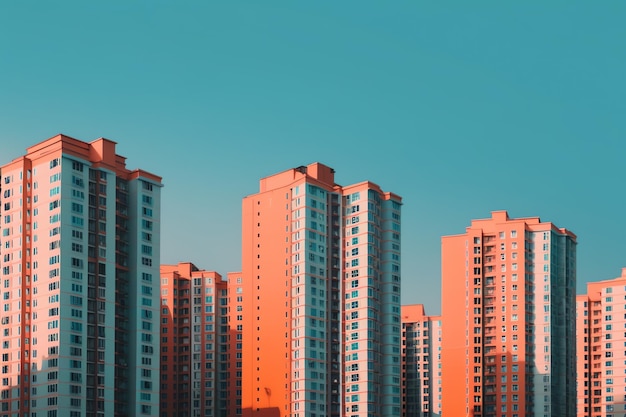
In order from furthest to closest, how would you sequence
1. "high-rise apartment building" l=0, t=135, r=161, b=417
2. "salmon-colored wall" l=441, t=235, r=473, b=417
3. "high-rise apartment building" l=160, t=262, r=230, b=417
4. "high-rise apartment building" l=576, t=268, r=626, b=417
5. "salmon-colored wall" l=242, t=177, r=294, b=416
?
1. "high-rise apartment building" l=160, t=262, r=230, b=417
2. "high-rise apartment building" l=576, t=268, r=626, b=417
3. "salmon-colored wall" l=441, t=235, r=473, b=417
4. "salmon-colored wall" l=242, t=177, r=294, b=416
5. "high-rise apartment building" l=0, t=135, r=161, b=417

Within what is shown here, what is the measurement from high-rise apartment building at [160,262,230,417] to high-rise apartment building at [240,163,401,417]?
43.3 meters

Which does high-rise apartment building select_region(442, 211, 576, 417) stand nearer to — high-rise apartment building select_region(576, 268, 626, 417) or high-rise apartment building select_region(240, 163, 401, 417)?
high-rise apartment building select_region(240, 163, 401, 417)

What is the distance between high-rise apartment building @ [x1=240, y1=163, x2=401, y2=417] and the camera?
140 metres

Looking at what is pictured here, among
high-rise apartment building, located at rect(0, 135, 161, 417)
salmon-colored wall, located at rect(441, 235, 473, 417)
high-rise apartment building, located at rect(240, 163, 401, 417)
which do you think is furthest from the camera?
salmon-colored wall, located at rect(441, 235, 473, 417)

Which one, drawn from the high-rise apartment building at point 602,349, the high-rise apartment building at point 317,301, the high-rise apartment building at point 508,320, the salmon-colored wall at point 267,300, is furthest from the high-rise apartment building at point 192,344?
the high-rise apartment building at point 602,349

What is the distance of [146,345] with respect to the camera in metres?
123

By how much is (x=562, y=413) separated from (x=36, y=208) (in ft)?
277

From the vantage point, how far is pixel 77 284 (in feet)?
380

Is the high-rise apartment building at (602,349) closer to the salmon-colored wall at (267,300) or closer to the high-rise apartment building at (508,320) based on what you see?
the high-rise apartment building at (508,320)


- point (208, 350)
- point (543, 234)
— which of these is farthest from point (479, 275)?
point (208, 350)

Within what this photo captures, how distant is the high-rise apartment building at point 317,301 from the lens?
14038cm

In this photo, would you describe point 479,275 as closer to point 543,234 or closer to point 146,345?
point 543,234

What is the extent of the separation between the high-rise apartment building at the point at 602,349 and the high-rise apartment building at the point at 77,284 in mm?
88874

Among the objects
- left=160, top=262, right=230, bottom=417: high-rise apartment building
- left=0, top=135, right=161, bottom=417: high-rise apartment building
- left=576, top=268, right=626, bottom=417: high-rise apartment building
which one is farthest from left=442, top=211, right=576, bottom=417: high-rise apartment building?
left=0, top=135, right=161, bottom=417: high-rise apartment building
